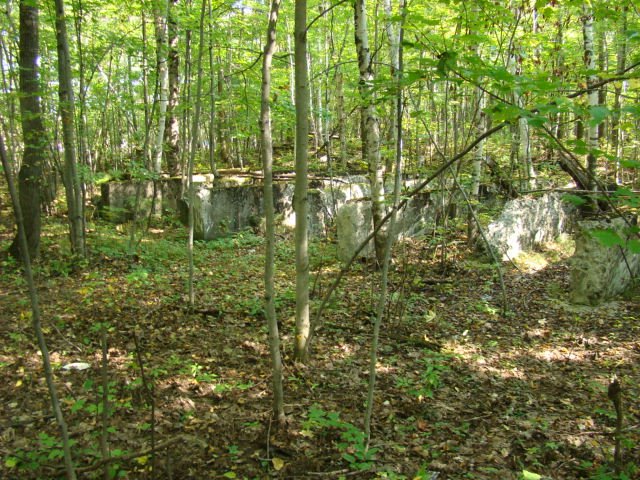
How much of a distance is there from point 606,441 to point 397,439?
1.54m

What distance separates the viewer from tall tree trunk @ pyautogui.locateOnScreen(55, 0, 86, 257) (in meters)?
6.26

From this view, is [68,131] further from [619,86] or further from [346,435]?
[619,86]

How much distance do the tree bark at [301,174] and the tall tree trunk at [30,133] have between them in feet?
17.1

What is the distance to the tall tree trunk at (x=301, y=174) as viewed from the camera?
3.10 metres

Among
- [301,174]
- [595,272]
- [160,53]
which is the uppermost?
[160,53]

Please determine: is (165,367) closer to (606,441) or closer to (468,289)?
(606,441)

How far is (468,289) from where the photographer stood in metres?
7.04

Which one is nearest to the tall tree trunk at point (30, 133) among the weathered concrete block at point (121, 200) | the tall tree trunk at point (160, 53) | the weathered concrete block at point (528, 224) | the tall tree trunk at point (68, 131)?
the tall tree trunk at point (68, 131)

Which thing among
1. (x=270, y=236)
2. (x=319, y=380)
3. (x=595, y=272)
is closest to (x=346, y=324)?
(x=319, y=380)

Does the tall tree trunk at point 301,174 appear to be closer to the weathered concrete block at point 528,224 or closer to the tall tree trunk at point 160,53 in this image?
the tall tree trunk at point 160,53

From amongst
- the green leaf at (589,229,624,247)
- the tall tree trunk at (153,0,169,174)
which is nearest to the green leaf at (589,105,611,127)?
Answer: the green leaf at (589,229,624,247)

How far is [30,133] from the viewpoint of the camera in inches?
258

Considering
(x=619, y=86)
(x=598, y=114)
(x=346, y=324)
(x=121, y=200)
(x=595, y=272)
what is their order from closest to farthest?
(x=598, y=114) < (x=619, y=86) < (x=346, y=324) < (x=595, y=272) < (x=121, y=200)

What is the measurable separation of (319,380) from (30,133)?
5.97m
